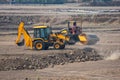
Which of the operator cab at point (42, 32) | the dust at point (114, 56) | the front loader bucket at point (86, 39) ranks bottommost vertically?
the dust at point (114, 56)

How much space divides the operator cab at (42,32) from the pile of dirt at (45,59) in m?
2.73

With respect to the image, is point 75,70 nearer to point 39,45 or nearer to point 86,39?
point 39,45

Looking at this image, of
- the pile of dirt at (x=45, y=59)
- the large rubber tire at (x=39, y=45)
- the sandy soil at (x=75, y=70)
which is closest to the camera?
the sandy soil at (x=75, y=70)

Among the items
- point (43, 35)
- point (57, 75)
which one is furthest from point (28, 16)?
point (57, 75)

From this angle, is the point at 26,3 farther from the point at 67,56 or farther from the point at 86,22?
the point at 67,56

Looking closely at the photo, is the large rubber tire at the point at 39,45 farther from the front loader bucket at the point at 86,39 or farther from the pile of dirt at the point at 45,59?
the front loader bucket at the point at 86,39

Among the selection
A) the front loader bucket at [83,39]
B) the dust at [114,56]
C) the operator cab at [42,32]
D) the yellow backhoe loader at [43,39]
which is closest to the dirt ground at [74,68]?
the dust at [114,56]

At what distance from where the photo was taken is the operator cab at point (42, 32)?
125ft

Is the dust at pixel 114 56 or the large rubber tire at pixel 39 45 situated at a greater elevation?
the large rubber tire at pixel 39 45

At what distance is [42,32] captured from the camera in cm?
3816

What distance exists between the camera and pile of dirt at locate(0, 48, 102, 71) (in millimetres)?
31406

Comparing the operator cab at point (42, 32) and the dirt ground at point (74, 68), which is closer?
the dirt ground at point (74, 68)

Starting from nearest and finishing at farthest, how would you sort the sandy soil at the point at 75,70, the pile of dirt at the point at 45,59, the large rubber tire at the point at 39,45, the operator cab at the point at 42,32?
the sandy soil at the point at 75,70, the pile of dirt at the point at 45,59, the operator cab at the point at 42,32, the large rubber tire at the point at 39,45

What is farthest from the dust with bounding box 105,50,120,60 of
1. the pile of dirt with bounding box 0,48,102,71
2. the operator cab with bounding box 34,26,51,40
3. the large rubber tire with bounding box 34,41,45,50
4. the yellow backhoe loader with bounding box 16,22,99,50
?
the large rubber tire with bounding box 34,41,45,50
